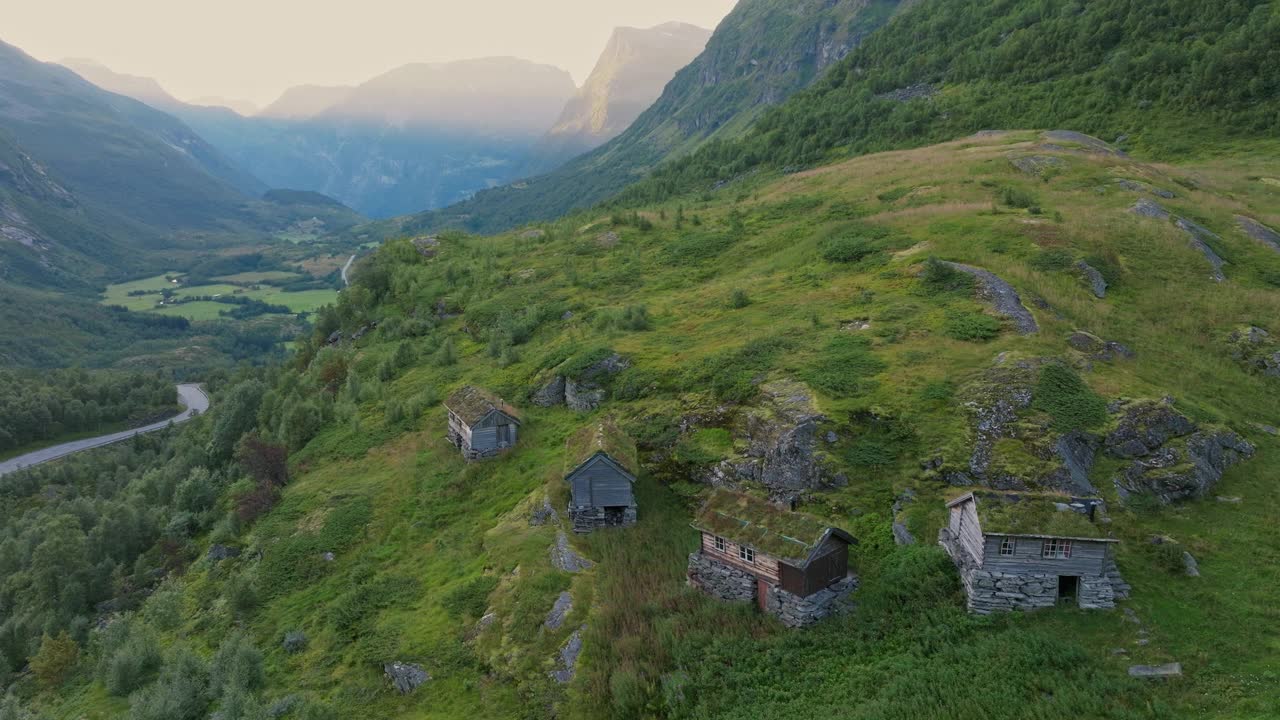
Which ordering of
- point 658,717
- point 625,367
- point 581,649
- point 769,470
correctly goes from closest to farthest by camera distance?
point 658,717, point 581,649, point 769,470, point 625,367

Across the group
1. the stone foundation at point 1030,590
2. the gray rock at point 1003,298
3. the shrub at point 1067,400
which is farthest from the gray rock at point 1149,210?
the stone foundation at point 1030,590

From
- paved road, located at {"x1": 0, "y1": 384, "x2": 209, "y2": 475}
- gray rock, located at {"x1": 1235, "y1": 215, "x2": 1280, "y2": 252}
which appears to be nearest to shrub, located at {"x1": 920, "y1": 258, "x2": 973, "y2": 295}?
gray rock, located at {"x1": 1235, "y1": 215, "x2": 1280, "y2": 252}

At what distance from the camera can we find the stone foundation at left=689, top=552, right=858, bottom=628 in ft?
77.2

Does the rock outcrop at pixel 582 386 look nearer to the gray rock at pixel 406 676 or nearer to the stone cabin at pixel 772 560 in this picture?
the stone cabin at pixel 772 560

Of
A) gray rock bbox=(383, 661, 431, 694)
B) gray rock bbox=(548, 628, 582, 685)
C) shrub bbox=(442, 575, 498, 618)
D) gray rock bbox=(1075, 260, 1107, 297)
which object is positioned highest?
gray rock bbox=(1075, 260, 1107, 297)

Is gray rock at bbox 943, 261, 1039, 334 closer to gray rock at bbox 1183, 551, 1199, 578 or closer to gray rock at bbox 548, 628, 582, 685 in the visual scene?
gray rock at bbox 1183, 551, 1199, 578

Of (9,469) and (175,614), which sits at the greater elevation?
(175,614)

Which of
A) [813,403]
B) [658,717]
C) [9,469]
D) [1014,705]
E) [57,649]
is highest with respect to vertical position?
[813,403]

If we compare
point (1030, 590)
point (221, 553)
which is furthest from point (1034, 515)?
point (221, 553)

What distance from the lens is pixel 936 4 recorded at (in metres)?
121

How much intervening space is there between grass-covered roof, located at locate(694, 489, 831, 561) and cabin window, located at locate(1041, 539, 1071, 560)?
21.3 ft

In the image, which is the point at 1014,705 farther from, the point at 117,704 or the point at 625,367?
the point at 117,704

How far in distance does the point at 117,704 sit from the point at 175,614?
19.8ft

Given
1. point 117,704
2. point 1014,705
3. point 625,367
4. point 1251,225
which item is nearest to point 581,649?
point 1014,705
